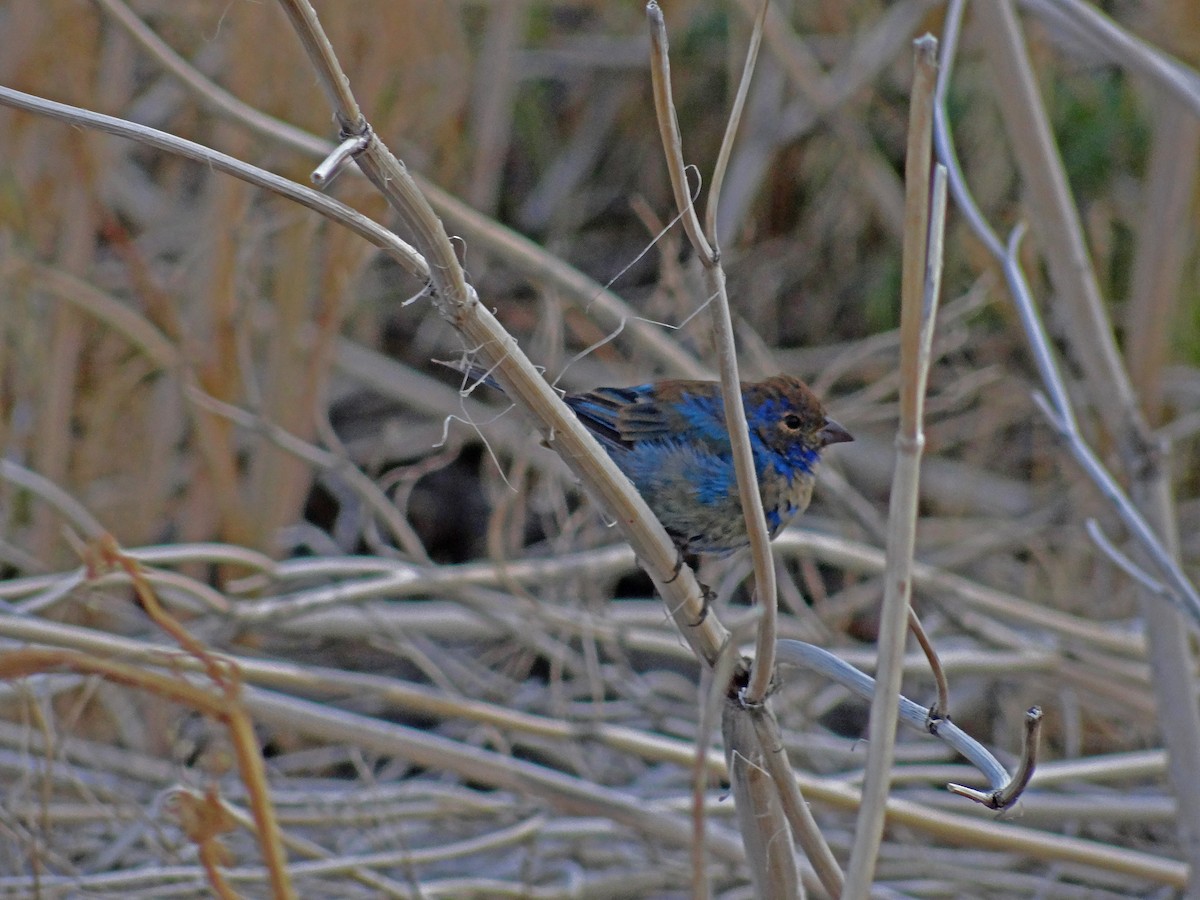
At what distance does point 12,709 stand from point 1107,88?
5.09 m

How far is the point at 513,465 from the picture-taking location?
4.56 m

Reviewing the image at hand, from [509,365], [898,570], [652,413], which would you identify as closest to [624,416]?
[652,413]

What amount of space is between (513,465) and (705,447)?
5.82 ft

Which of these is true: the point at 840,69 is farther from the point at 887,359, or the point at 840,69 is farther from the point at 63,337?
the point at 63,337

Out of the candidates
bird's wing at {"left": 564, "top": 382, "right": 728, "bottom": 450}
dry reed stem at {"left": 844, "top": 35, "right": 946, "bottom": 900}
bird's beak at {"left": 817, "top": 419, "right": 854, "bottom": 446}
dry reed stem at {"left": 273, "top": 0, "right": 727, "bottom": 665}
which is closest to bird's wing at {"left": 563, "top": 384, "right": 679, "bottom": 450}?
bird's wing at {"left": 564, "top": 382, "right": 728, "bottom": 450}

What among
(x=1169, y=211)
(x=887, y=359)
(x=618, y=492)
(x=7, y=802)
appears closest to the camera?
(x=618, y=492)

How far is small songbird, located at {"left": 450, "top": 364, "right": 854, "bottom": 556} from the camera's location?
8.98 feet

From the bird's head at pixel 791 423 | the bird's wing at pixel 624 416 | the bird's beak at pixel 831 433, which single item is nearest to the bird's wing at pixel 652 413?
the bird's wing at pixel 624 416

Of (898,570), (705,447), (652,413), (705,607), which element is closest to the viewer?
(898,570)

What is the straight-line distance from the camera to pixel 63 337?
441cm

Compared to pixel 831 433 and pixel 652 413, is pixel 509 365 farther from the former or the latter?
pixel 831 433

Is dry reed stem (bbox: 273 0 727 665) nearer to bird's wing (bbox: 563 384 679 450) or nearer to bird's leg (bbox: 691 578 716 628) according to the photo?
bird's leg (bbox: 691 578 716 628)

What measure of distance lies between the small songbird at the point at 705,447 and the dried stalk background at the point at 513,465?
1.29 feet

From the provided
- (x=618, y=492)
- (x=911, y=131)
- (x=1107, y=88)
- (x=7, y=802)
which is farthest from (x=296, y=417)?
(x=1107, y=88)
